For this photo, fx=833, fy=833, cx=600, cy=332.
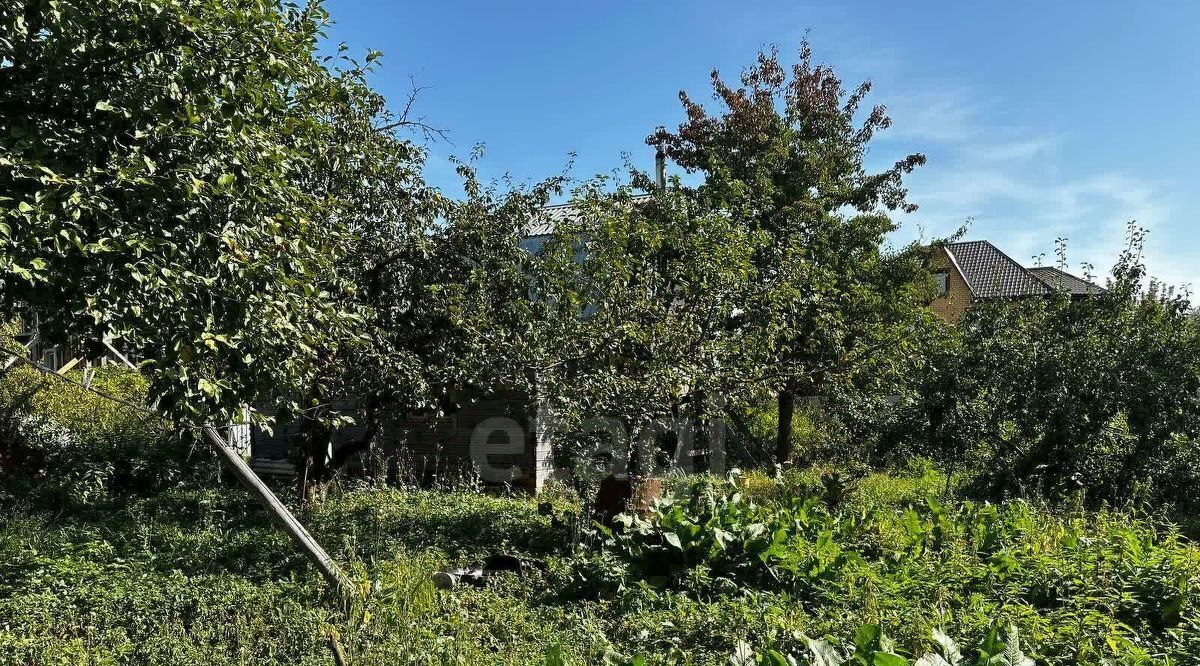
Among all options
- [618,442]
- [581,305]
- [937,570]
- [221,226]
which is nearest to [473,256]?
[581,305]

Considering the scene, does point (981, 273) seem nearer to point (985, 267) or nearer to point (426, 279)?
point (985, 267)

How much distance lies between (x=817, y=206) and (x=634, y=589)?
398 inches

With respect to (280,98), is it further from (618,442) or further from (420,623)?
(618,442)

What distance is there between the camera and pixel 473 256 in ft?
28.9

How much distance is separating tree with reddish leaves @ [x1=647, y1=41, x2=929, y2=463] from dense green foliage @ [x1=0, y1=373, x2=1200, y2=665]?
3391 mm

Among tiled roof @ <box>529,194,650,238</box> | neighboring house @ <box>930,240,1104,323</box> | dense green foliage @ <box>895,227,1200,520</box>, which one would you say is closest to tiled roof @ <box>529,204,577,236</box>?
tiled roof @ <box>529,194,650,238</box>

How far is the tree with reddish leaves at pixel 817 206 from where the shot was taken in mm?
10969

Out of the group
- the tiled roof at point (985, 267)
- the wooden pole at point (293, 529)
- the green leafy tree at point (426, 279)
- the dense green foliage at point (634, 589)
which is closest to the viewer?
the dense green foliage at point (634, 589)

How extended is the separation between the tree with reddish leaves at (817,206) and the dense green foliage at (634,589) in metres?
3.39

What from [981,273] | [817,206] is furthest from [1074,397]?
[981,273]

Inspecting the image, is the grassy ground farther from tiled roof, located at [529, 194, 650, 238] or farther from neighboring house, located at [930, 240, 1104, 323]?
neighboring house, located at [930, 240, 1104, 323]

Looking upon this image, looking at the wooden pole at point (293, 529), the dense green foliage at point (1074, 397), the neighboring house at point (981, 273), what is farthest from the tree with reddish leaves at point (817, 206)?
the neighboring house at point (981, 273)

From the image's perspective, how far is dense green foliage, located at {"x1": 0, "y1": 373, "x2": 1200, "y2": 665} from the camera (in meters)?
4.32

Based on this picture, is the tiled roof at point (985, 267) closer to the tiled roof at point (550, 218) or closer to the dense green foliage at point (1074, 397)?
the dense green foliage at point (1074, 397)
